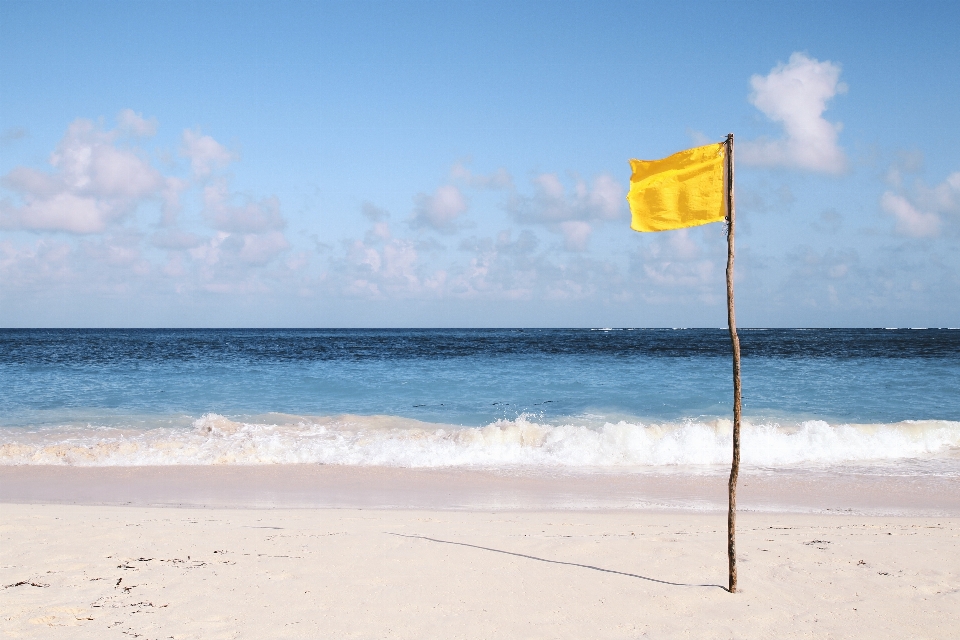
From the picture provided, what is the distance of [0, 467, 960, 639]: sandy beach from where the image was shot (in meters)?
4.46

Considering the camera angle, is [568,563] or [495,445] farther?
[495,445]

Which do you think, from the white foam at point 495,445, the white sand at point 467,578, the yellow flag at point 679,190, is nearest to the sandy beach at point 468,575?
the white sand at point 467,578

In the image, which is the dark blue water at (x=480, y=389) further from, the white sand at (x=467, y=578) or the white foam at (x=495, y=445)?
the white sand at (x=467, y=578)

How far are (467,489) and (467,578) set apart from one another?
4.50m

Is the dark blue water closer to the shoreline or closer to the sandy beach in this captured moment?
the shoreline

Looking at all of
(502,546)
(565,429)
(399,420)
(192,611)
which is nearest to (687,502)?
(502,546)

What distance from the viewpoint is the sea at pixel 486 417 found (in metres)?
12.5

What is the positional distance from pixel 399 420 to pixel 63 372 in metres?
19.5

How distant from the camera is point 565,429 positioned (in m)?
14.4

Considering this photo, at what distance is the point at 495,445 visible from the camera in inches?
519

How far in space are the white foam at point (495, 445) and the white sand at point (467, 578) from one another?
4.81m

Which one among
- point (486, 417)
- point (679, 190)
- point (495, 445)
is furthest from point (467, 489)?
point (486, 417)

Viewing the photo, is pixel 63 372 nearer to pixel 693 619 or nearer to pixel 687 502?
pixel 687 502

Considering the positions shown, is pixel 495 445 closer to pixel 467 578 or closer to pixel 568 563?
pixel 568 563
